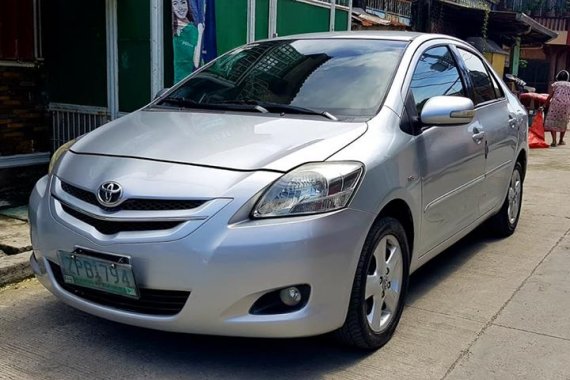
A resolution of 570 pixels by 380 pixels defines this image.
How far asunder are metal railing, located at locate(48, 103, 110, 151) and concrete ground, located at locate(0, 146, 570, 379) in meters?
2.63

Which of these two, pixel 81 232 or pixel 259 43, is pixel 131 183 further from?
pixel 259 43

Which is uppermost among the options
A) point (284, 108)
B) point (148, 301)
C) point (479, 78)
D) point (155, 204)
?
point (479, 78)

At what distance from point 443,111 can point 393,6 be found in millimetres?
11020

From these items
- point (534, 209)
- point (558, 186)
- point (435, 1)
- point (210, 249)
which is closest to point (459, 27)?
point (435, 1)

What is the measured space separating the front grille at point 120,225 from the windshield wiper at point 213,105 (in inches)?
43.3

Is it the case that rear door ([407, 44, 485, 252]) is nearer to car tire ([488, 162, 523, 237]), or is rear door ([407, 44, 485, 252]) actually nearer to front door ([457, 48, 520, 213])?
front door ([457, 48, 520, 213])

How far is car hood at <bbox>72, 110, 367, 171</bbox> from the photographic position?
9.93ft

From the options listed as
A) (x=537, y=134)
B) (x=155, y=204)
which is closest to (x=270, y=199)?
(x=155, y=204)

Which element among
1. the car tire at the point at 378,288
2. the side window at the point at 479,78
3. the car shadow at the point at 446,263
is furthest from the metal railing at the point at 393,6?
the car tire at the point at 378,288

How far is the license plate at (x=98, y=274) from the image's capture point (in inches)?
113

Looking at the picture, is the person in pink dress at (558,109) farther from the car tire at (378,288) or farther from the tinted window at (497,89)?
the car tire at (378,288)

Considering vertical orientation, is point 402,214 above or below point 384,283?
above

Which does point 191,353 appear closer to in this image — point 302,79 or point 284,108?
point 284,108

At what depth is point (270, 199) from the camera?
113 inches
